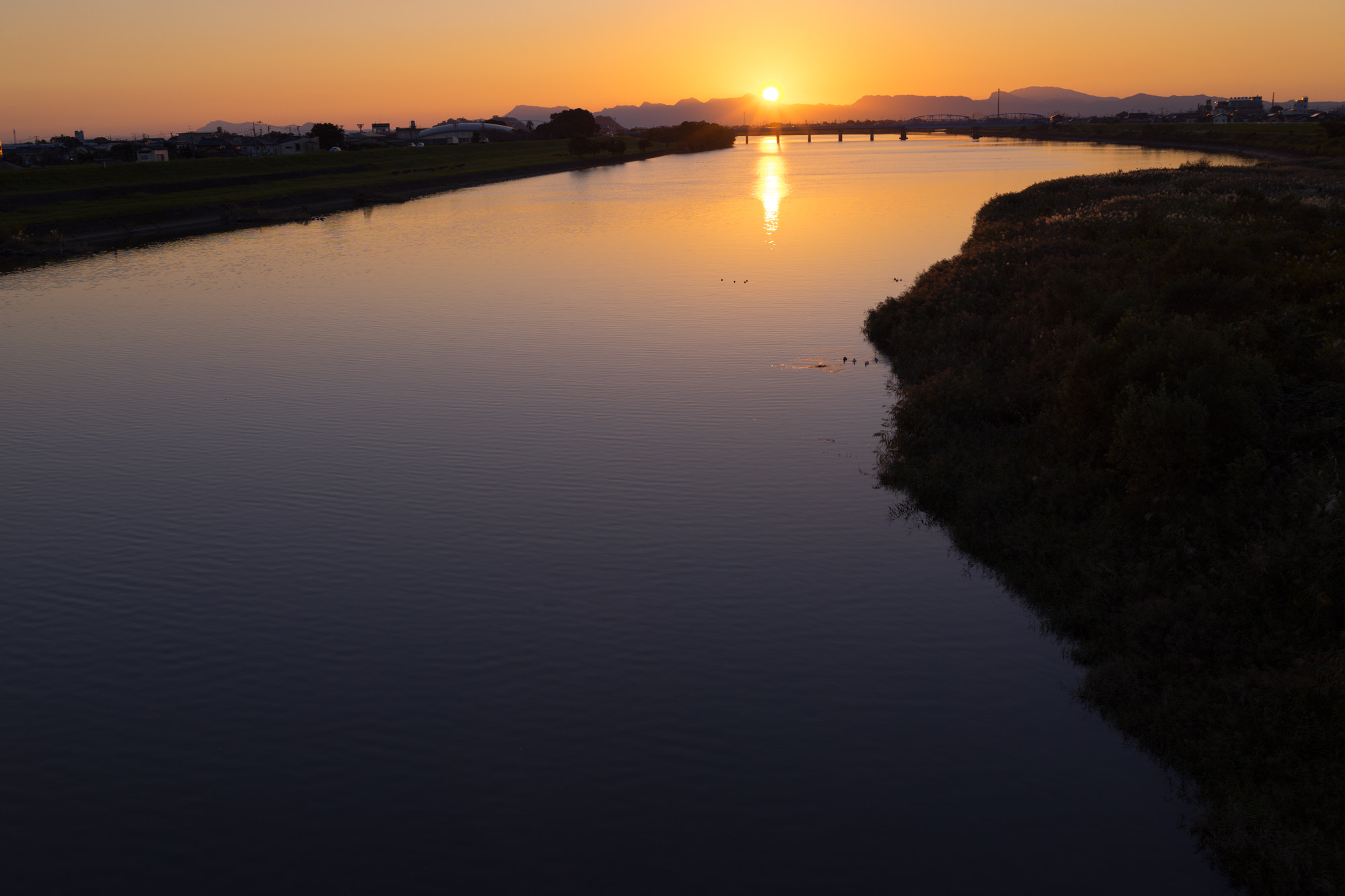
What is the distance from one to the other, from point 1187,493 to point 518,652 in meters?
9.30

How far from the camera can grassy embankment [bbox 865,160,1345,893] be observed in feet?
29.6

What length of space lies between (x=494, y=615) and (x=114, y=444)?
39.9ft

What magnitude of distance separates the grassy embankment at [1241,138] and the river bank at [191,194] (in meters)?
85.4

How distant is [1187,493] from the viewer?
13.3 meters

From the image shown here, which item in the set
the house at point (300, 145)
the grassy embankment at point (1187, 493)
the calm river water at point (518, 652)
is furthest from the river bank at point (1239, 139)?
the house at point (300, 145)

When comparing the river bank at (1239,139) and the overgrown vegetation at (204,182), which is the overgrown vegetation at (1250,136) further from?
the overgrown vegetation at (204,182)

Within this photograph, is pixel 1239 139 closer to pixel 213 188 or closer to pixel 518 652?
pixel 213 188

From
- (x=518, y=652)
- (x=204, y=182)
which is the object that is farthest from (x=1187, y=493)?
(x=204, y=182)

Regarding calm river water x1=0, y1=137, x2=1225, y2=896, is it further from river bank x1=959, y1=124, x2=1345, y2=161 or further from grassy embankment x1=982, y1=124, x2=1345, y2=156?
grassy embankment x1=982, y1=124, x2=1345, y2=156

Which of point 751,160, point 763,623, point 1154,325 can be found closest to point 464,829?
point 763,623

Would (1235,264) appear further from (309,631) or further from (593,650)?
(309,631)

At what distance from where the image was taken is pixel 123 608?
13.1 m

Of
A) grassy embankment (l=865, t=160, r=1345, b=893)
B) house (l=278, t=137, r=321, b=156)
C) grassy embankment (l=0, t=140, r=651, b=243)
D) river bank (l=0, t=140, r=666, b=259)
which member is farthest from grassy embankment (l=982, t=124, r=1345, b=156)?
house (l=278, t=137, r=321, b=156)

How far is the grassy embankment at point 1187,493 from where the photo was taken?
29.6 feet
